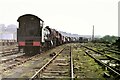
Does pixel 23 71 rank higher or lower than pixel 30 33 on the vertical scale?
lower

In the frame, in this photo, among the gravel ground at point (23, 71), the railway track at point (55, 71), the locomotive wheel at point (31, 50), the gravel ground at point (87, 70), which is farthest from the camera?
the locomotive wheel at point (31, 50)

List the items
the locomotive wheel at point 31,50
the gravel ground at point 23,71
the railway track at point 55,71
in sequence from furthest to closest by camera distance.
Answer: the locomotive wheel at point 31,50, the gravel ground at point 23,71, the railway track at point 55,71

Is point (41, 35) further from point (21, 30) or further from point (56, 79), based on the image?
point (56, 79)

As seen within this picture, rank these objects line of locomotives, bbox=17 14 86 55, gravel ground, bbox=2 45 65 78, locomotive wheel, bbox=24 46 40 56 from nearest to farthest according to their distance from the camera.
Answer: gravel ground, bbox=2 45 65 78
line of locomotives, bbox=17 14 86 55
locomotive wheel, bbox=24 46 40 56

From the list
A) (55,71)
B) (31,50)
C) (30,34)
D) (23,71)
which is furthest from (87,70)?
(30,34)

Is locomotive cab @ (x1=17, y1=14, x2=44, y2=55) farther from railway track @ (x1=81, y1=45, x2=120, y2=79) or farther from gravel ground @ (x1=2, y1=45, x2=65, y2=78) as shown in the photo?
gravel ground @ (x1=2, y1=45, x2=65, y2=78)

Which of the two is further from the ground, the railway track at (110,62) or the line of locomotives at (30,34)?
the line of locomotives at (30,34)

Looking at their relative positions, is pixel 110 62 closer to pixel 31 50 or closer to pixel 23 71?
pixel 23 71

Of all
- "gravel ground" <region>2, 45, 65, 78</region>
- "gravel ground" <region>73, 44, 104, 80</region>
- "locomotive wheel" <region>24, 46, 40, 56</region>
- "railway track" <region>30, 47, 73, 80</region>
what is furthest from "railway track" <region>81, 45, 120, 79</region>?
"locomotive wheel" <region>24, 46, 40, 56</region>

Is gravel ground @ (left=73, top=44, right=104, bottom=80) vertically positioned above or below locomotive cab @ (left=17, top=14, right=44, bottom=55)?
below

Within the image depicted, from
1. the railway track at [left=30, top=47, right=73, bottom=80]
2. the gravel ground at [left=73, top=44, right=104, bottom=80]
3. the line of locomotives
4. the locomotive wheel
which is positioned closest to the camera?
the railway track at [left=30, top=47, right=73, bottom=80]

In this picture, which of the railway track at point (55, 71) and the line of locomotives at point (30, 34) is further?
the line of locomotives at point (30, 34)

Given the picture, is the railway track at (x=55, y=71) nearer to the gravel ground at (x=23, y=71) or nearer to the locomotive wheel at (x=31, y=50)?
the gravel ground at (x=23, y=71)

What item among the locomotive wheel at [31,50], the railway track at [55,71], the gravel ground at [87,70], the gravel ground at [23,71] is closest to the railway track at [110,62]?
the gravel ground at [87,70]
